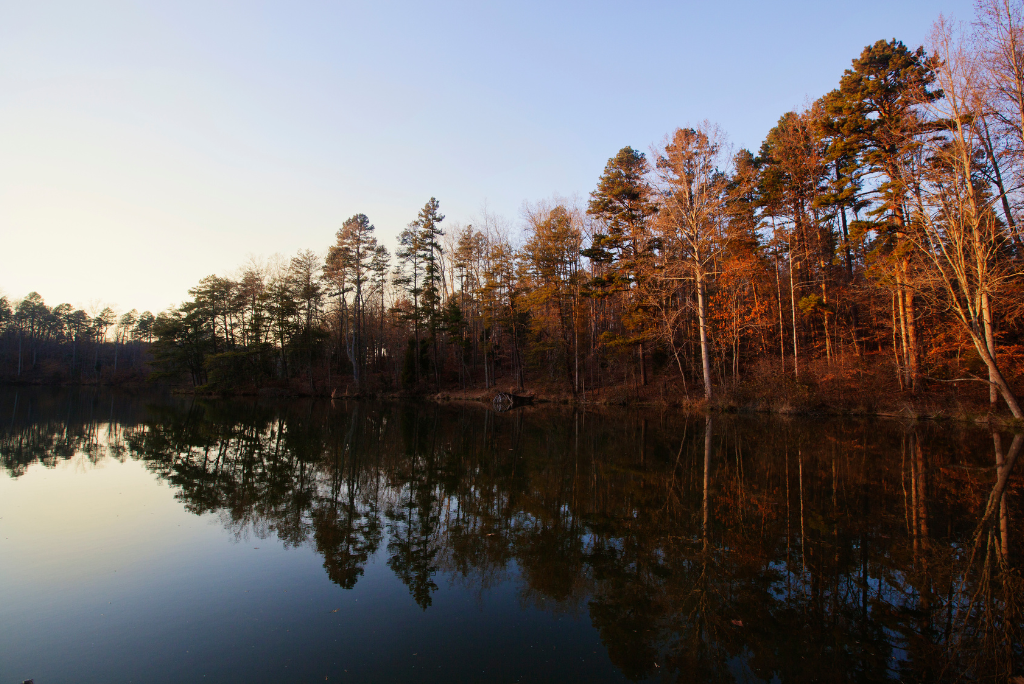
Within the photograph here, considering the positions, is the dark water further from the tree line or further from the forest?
the tree line

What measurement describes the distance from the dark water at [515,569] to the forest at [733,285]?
975 centimetres

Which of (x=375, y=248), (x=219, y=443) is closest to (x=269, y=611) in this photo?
(x=219, y=443)

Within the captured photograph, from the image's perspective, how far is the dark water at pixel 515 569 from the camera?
3.14 metres

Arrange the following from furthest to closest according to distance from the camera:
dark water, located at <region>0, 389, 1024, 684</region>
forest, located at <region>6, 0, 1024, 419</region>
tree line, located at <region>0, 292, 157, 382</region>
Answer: tree line, located at <region>0, 292, 157, 382</region>, forest, located at <region>6, 0, 1024, 419</region>, dark water, located at <region>0, 389, 1024, 684</region>

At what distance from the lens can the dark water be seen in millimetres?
3137

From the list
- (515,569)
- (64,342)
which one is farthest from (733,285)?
(64,342)

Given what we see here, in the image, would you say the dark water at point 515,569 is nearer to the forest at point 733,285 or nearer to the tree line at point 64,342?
the forest at point 733,285

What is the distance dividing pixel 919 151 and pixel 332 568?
858 inches

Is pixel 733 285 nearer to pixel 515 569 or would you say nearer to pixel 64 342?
pixel 515 569

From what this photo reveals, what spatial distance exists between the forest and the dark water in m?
9.75

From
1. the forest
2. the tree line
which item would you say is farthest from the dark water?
the tree line

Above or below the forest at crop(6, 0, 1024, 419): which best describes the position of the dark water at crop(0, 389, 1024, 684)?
below

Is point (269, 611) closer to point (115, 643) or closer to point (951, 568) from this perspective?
point (115, 643)

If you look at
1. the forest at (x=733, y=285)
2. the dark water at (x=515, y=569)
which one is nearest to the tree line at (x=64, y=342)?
the forest at (x=733, y=285)
